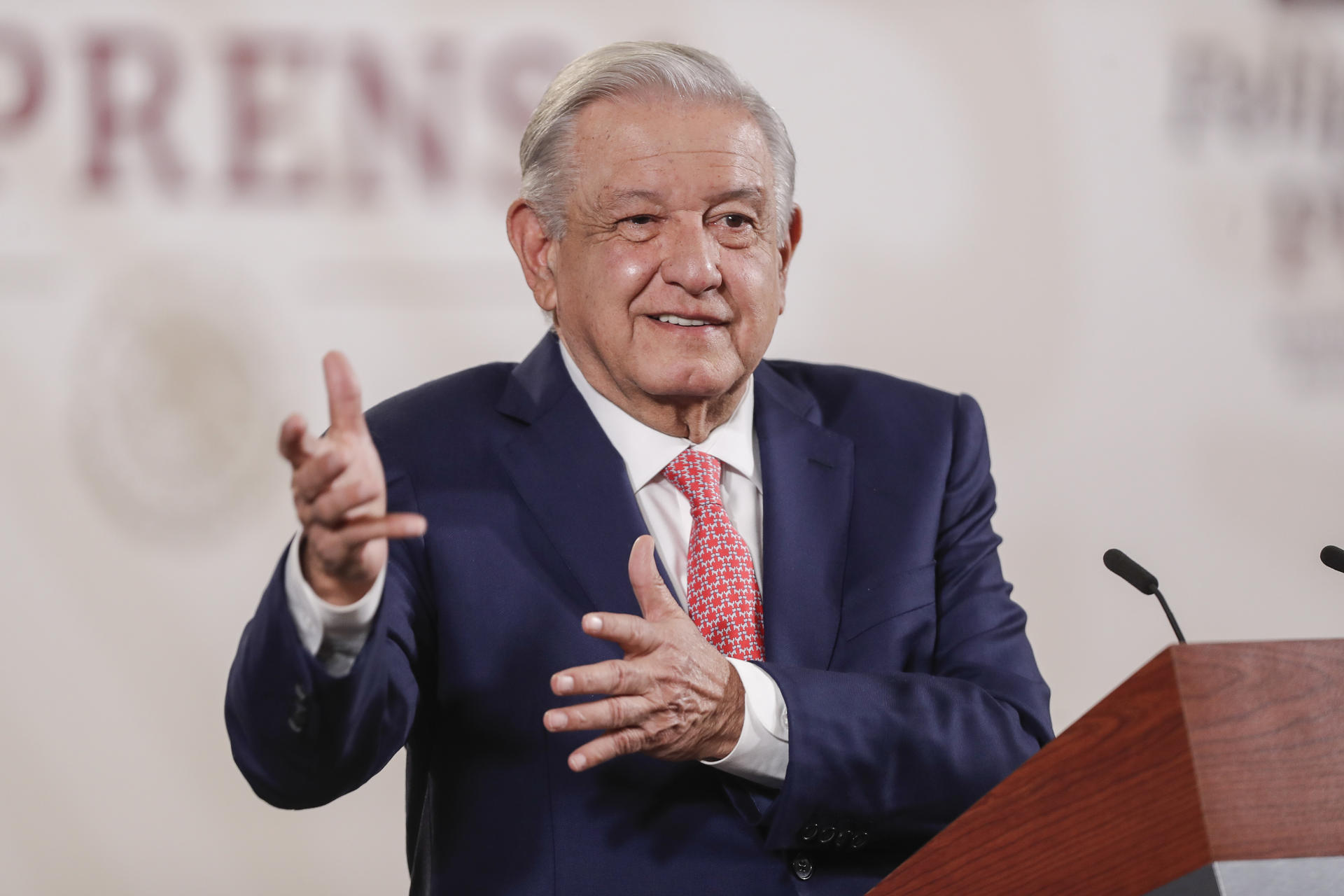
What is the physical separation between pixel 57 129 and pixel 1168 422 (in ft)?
7.53

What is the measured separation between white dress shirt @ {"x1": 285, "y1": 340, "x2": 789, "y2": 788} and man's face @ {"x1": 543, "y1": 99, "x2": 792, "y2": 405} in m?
0.05

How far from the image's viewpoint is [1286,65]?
2906 mm

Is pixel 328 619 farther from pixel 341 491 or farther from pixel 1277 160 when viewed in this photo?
pixel 1277 160

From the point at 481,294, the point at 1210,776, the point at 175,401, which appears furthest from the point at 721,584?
the point at 175,401

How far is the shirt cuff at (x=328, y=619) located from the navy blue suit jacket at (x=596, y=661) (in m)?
0.02

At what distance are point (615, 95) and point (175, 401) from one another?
3.67ft

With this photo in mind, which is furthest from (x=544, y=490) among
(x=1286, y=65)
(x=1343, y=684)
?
(x=1286, y=65)

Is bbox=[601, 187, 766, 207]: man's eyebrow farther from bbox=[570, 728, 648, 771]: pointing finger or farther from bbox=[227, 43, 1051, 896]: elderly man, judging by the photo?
bbox=[570, 728, 648, 771]: pointing finger

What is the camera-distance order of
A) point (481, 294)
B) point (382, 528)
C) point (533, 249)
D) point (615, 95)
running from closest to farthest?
point (382, 528) → point (615, 95) → point (533, 249) → point (481, 294)

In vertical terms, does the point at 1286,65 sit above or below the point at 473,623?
above

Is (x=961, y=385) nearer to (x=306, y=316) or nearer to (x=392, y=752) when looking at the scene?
(x=306, y=316)

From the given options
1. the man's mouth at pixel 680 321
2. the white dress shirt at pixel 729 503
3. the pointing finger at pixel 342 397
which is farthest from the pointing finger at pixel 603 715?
the man's mouth at pixel 680 321

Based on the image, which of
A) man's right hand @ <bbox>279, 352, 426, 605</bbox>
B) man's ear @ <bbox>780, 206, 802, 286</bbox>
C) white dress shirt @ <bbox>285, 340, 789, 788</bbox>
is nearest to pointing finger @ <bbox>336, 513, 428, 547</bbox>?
man's right hand @ <bbox>279, 352, 426, 605</bbox>

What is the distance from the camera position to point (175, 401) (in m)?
2.37
